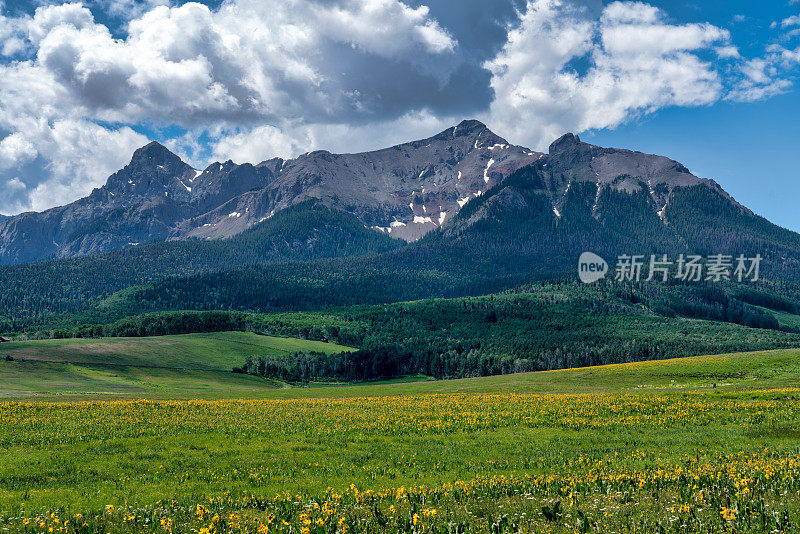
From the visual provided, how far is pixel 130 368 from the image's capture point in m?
118

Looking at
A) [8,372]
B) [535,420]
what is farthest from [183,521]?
[8,372]

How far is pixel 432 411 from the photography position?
42.1 meters

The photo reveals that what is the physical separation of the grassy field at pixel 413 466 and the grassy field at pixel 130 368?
39.8 metres

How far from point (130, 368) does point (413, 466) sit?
11495 centimetres

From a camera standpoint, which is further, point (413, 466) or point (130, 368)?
point (130, 368)

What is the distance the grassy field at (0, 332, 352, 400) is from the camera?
272 feet

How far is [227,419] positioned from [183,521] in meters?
24.9

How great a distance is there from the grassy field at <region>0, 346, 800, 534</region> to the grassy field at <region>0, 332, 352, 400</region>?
1567 inches

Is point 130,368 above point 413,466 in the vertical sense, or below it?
below

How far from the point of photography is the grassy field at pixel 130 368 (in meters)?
82.8

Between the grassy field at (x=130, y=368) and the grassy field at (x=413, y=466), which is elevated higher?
the grassy field at (x=413, y=466)

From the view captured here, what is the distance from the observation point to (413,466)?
75.8 ft

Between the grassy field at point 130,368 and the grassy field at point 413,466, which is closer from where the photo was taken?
the grassy field at point 413,466

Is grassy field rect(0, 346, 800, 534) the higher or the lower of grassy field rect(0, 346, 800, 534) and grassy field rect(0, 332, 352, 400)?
the higher
